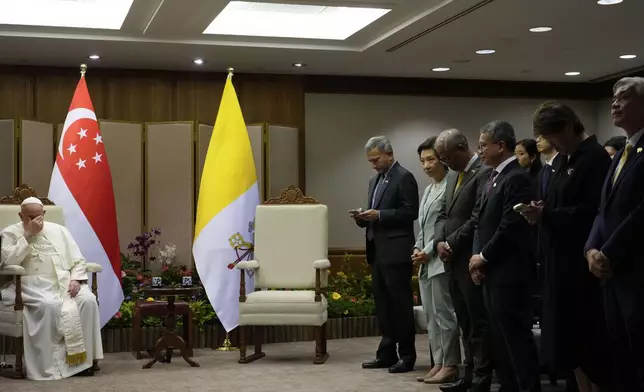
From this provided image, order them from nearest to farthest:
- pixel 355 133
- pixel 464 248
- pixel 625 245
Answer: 1. pixel 625 245
2. pixel 464 248
3. pixel 355 133

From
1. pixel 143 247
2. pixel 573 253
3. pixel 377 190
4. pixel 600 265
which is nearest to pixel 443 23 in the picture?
pixel 377 190

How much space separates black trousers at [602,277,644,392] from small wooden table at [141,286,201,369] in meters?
3.79

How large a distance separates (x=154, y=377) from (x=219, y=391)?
0.83 metres

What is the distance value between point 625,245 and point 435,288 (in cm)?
235

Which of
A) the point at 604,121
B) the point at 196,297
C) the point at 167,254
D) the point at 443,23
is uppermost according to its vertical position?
the point at 443,23

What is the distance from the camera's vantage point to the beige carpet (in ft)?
18.9

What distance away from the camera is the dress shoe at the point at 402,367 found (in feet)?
20.4

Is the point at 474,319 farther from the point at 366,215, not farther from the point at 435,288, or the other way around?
the point at 366,215

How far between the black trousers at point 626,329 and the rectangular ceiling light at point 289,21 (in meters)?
5.00

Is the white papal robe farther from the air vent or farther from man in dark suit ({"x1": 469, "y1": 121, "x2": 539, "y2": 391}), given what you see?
the air vent

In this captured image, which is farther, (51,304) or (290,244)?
(290,244)

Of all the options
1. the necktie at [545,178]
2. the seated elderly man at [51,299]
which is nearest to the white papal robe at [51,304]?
the seated elderly man at [51,299]

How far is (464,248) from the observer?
510 cm

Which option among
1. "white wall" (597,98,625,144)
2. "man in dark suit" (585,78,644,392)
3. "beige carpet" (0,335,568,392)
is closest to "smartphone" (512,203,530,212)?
"man in dark suit" (585,78,644,392)
